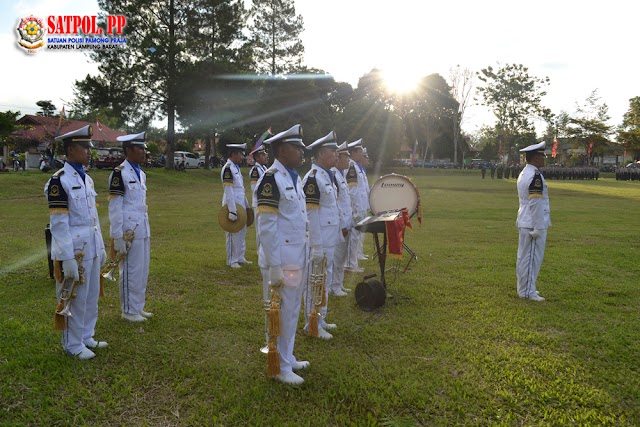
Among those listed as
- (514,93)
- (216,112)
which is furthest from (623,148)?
(216,112)

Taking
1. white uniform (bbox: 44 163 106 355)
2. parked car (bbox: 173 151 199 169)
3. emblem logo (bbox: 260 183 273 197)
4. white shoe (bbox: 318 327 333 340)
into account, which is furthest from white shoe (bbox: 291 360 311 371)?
parked car (bbox: 173 151 199 169)

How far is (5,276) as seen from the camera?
7.66 m

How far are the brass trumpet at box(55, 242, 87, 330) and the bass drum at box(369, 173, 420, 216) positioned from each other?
4.64m

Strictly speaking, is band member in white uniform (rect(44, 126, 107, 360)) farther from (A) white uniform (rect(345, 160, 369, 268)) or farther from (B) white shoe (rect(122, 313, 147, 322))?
(A) white uniform (rect(345, 160, 369, 268))

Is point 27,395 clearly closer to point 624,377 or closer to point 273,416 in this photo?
point 273,416

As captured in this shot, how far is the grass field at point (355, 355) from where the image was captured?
387 cm

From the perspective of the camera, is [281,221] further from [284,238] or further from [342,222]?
[342,222]

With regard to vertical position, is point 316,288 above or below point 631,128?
below

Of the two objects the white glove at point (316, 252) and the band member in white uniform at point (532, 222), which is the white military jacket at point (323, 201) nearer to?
the white glove at point (316, 252)

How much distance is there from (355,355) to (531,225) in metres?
3.89

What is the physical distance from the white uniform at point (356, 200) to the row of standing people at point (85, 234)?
4185 mm

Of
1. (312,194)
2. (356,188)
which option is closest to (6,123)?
(356,188)

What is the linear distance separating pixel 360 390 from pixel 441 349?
136 centimetres

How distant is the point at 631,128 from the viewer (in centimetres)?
6419
